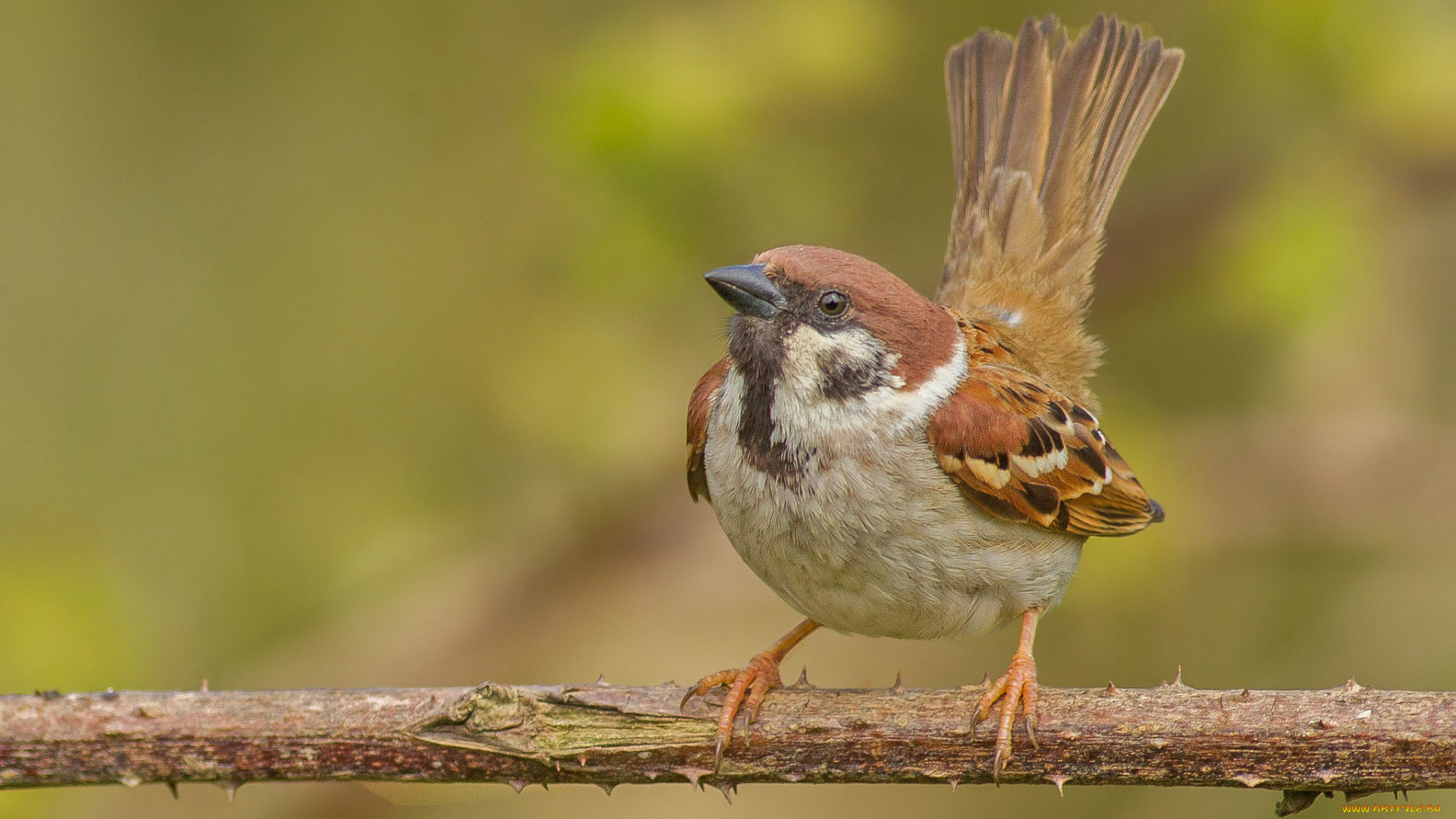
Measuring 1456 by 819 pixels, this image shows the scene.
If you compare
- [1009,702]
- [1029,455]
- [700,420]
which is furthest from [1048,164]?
[1009,702]

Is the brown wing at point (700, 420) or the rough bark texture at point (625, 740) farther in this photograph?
the brown wing at point (700, 420)

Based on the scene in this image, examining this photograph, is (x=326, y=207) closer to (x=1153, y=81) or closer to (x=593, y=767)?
(x=1153, y=81)

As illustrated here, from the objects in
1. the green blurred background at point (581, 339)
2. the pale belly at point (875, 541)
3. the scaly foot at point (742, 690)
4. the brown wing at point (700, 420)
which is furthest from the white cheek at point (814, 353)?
the green blurred background at point (581, 339)

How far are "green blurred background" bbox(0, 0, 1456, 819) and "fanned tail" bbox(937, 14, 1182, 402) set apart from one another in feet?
1.92

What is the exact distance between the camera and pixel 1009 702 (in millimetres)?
3484

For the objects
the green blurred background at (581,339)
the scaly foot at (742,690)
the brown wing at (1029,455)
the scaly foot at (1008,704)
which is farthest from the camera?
the green blurred background at (581,339)

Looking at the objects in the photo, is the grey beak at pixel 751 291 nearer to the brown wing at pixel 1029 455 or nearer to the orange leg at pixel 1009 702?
the brown wing at pixel 1029 455

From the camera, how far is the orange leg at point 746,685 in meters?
3.45

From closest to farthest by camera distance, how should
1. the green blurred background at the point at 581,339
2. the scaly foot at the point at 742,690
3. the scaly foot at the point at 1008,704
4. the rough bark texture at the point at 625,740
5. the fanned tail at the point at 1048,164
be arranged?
1. the rough bark texture at the point at 625,740
2. the scaly foot at the point at 1008,704
3. the scaly foot at the point at 742,690
4. the fanned tail at the point at 1048,164
5. the green blurred background at the point at 581,339

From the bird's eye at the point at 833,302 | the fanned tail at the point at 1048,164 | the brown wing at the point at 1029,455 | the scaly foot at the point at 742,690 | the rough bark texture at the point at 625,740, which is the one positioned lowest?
the rough bark texture at the point at 625,740

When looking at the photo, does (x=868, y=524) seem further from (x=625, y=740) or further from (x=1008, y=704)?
(x=625, y=740)

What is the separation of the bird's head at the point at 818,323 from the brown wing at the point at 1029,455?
0.26 metres

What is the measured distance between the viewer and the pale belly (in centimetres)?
376

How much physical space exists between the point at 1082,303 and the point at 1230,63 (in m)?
1.79
